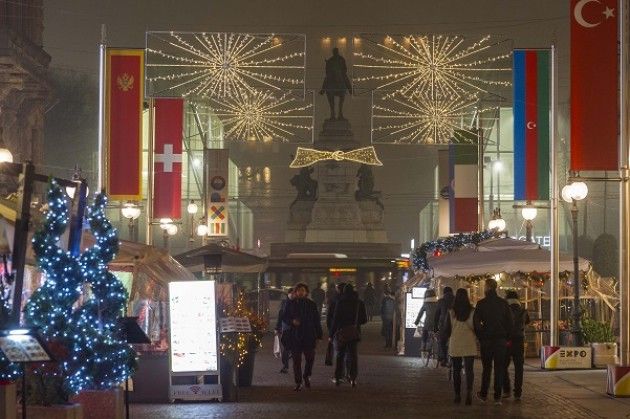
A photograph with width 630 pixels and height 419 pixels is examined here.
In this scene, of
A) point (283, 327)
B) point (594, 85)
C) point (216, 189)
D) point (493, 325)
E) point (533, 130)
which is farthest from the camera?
point (216, 189)

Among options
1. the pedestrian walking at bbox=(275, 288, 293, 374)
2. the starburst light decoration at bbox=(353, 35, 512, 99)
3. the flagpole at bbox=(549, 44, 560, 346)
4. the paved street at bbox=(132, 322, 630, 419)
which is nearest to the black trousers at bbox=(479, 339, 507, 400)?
the paved street at bbox=(132, 322, 630, 419)

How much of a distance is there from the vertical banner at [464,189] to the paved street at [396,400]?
465 inches

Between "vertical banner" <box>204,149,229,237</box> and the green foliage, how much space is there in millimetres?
19077

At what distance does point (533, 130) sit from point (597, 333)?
15.4 feet

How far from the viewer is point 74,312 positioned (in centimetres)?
1605

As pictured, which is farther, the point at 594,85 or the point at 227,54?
the point at 227,54

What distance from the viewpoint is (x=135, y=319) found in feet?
57.2

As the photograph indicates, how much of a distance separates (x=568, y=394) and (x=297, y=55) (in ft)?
50.8

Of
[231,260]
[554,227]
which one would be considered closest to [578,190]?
[554,227]

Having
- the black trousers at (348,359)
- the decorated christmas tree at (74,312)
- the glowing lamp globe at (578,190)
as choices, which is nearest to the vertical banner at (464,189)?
the glowing lamp globe at (578,190)

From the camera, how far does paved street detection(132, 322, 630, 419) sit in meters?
20.0

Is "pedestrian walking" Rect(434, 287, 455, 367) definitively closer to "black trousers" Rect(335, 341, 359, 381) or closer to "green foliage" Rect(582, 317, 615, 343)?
"black trousers" Rect(335, 341, 359, 381)

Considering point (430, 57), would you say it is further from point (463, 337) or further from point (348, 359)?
point (463, 337)

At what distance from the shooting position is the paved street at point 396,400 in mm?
19953
